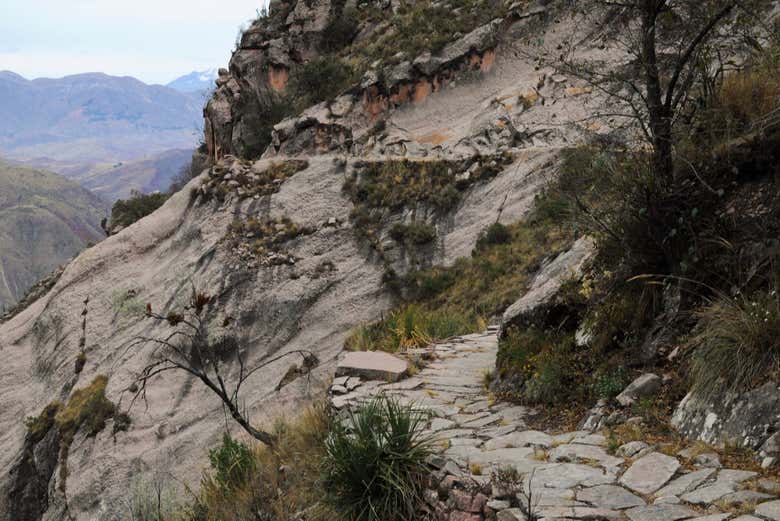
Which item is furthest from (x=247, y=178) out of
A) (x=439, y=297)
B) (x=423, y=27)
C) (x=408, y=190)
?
(x=423, y=27)

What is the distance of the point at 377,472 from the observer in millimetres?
4539

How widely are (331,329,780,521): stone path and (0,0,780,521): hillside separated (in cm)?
2

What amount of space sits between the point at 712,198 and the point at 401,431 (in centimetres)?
329

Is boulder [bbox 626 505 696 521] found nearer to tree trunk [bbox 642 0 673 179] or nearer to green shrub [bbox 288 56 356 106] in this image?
tree trunk [bbox 642 0 673 179]

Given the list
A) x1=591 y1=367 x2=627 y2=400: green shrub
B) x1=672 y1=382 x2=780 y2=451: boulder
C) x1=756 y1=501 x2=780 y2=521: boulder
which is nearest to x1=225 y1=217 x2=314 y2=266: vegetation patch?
x1=591 y1=367 x2=627 y2=400: green shrub

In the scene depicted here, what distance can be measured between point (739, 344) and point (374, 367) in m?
4.22

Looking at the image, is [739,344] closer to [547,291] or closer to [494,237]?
[547,291]

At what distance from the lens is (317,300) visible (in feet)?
57.5

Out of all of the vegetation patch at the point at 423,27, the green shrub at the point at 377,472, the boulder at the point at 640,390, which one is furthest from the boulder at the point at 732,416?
the vegetation patch at the point at 423,27

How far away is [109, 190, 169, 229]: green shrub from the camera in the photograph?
34.9 meters

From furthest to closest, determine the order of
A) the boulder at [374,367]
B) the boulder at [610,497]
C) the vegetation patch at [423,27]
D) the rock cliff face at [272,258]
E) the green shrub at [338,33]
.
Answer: the green shrub at [338,33] → the vegetation patch at [423,27] → the rock cliff face at [272,258] → the boulder at [374,367] → the boulder at [610,497]

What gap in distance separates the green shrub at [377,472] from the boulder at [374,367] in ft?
8.38

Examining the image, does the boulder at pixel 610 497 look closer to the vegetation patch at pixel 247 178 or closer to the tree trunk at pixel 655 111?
the tree trunk at pixel 655 111

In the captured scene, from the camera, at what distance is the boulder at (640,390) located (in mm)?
4918
